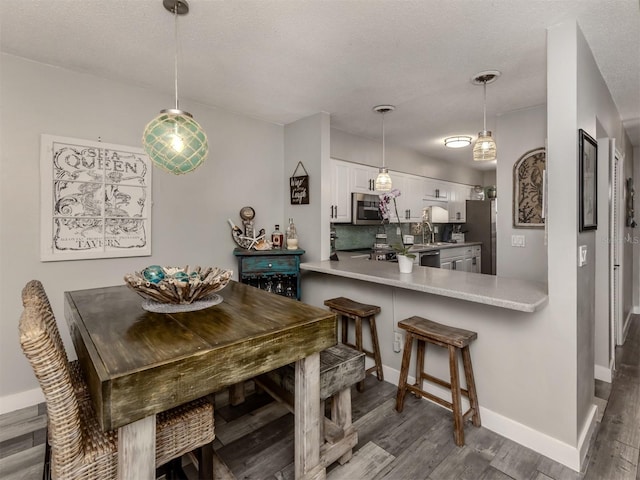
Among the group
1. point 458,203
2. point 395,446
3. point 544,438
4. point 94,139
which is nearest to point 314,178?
point 94,139

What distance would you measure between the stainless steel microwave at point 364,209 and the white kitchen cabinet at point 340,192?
0.22 ft

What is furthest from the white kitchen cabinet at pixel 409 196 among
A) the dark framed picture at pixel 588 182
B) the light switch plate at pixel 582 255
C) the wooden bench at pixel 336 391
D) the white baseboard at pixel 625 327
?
the wooden bench at pixel 336 391

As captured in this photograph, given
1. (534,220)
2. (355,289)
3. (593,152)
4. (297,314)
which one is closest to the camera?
(297,314)

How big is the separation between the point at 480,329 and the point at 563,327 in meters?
0.47

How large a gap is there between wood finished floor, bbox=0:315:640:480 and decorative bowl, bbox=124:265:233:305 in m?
0.99

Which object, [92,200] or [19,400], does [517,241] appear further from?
[19,400]

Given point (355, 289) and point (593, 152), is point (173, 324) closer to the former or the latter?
point (355, 289)

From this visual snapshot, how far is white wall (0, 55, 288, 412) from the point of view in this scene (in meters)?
2.27

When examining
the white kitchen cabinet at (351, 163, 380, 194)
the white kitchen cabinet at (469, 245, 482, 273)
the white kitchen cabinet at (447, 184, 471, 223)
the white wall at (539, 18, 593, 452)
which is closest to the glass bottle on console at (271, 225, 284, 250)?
the white kitchen cabinet at (351, 163, 380, 194)

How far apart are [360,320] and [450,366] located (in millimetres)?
813

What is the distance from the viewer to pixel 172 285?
1.59 meters

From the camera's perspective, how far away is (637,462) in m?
1.79

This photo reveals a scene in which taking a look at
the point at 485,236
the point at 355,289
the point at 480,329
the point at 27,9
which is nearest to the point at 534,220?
the point at 480,329

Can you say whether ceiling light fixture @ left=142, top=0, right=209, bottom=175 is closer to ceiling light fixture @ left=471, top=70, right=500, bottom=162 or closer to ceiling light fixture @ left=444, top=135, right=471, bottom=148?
ceiling light fixture @ left=471, top=70, right=500, bottom=162
